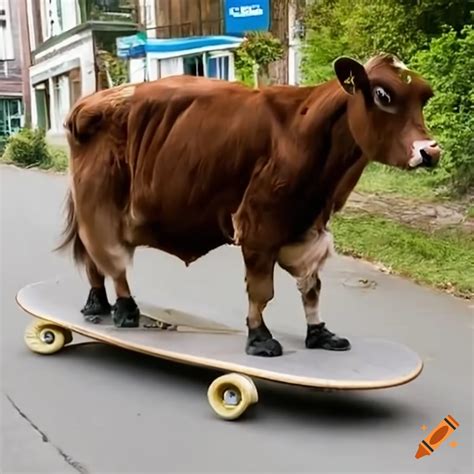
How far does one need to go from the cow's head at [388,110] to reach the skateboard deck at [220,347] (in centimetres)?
52

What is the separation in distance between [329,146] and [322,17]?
410cm

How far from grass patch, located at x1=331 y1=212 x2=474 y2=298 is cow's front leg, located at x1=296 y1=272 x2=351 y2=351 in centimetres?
121

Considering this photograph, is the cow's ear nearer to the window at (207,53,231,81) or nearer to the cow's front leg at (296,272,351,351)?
the cow's front leg at (296,272,351,351)

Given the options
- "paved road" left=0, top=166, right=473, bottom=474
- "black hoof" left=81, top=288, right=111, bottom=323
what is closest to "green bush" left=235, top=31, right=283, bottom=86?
"paved road" left=0, top=166, right=473, bottom=474

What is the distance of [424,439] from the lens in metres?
1.82

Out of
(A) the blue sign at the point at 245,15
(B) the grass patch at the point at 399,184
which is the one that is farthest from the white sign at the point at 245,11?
(B) the grass patch at the point at 399,184

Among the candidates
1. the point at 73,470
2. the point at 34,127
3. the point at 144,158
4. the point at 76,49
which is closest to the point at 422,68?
the point at 76,49

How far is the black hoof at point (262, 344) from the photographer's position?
6.53 ft

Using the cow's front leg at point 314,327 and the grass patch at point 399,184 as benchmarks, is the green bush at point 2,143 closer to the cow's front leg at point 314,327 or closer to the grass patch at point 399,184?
the grass patch at point 399,184

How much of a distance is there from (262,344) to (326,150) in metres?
0.54

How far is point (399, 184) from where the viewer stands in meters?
5.57

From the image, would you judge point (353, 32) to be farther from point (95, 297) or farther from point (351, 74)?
point (351, 74)

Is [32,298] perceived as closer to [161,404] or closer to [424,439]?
[161,404]

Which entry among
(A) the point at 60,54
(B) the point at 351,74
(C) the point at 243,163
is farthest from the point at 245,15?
(B) the point at 351,74
